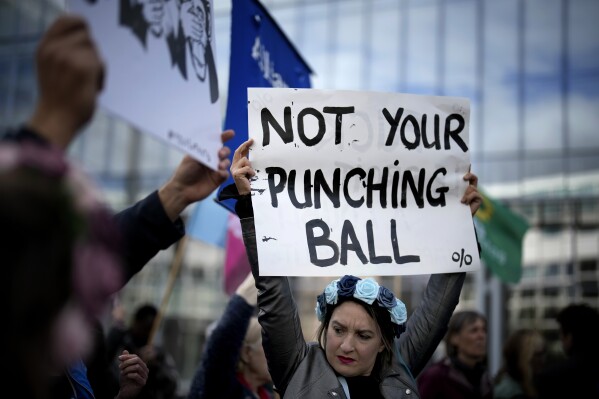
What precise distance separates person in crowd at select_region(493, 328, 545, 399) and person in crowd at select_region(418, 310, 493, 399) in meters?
0.37

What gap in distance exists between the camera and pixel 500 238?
661 centimetres

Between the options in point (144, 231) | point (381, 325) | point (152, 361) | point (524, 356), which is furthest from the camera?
point (524, 356)

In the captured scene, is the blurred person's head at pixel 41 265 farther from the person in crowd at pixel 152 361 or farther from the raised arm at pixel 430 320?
the person in crowd at pixel 152 361

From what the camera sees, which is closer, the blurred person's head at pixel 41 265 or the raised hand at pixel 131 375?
the blurred person's head at pixel 41 265

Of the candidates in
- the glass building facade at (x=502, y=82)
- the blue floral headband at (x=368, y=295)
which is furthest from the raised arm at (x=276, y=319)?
the glass building facade at (x=502, y=82)

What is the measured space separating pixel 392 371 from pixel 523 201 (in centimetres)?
1350

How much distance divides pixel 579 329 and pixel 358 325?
6.33ft

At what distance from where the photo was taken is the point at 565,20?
15.9m

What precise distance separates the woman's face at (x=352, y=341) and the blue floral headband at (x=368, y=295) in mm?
41

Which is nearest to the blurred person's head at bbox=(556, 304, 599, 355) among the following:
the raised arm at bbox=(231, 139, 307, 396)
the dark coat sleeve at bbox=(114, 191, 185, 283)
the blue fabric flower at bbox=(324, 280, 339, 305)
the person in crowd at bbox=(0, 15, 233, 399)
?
the blue fabric flower at bbox=(324, 280, 339, 305)

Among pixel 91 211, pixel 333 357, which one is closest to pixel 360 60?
pixel 333 357

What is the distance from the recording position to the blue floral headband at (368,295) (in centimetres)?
267

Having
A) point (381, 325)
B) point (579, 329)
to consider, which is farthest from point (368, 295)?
point (579, 329)

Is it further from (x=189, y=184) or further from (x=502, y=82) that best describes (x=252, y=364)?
(x=502, y=82)
